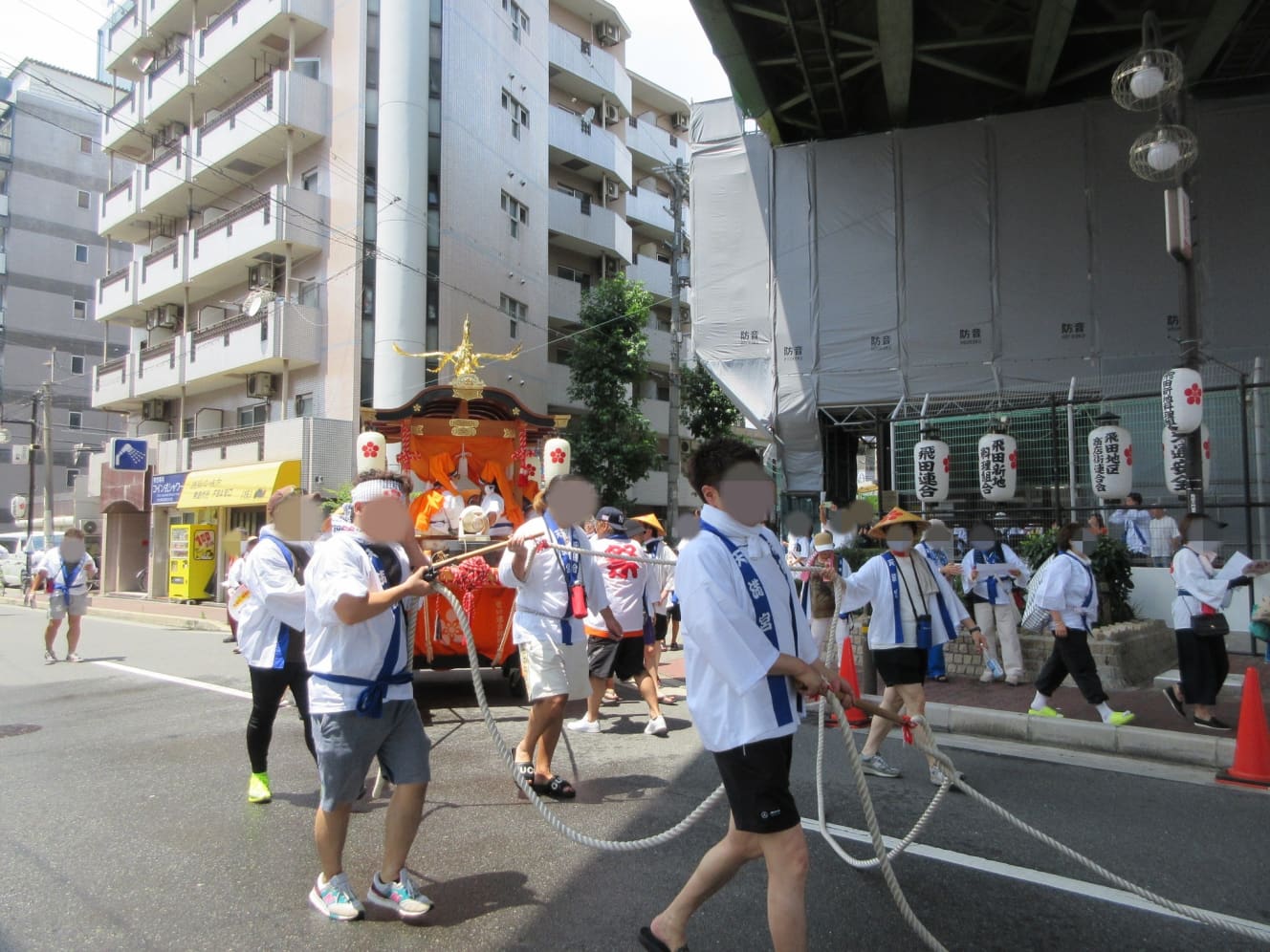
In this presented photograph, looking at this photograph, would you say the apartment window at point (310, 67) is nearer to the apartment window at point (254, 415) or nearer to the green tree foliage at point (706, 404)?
the apartment window at point (254, 415)

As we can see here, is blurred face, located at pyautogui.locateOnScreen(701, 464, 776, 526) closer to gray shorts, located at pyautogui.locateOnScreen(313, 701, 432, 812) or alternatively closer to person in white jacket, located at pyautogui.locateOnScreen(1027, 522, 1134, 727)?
gray shorts, located at pyautogui.locateOnScreen(313, 701, 432, 812)

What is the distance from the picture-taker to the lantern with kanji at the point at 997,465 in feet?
39.4

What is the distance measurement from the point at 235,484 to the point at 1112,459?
1947 cm

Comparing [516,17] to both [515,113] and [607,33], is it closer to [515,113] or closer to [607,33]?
[515,113]

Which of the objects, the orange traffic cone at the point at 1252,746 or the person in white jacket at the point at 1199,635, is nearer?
the orange traffic cone at the point at 1252,746

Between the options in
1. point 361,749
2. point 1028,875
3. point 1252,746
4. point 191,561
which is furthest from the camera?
point 191,561

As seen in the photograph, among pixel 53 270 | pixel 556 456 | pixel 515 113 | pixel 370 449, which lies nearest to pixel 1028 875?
pixel 556 456

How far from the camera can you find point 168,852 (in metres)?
A: 4.25

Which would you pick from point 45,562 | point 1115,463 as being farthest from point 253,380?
point 1115,463

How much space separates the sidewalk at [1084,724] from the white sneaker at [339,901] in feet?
16.5

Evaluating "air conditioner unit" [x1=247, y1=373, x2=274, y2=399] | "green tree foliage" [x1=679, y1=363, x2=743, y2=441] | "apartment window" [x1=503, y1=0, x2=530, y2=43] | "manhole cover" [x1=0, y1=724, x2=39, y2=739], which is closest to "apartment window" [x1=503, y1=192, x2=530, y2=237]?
"apartment window" [x1=503, y1=0, x2=530, y2=43]

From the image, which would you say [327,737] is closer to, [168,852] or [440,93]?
[168,852]

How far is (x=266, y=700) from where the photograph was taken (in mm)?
4969

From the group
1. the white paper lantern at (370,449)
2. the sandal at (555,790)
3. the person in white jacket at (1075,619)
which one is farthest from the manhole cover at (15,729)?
the person in white jacket at (1075,619)
